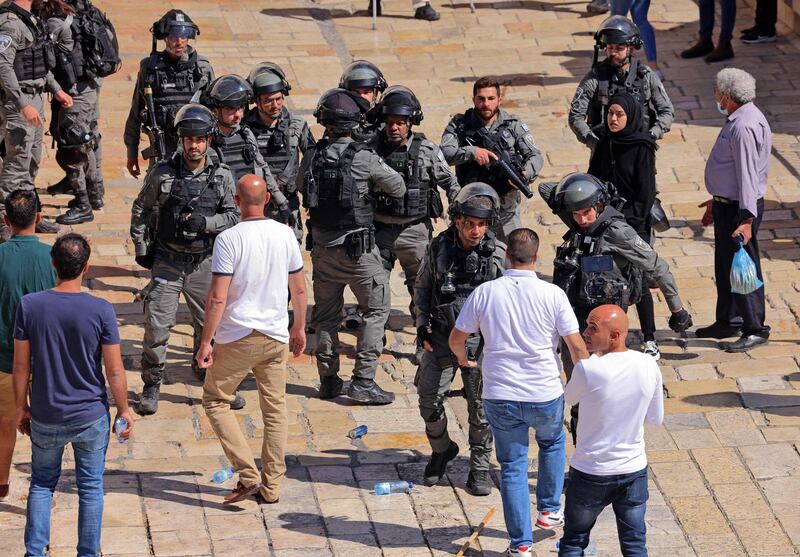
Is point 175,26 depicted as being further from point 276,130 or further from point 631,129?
point 631,129

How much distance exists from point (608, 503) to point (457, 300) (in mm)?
1622

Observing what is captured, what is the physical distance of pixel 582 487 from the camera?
261 inches

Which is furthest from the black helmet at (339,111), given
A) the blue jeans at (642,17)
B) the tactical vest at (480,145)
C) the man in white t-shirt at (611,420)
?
the blue jeans at (642,17)

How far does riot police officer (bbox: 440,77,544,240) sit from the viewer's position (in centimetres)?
984

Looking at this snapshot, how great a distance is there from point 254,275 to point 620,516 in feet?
7.60

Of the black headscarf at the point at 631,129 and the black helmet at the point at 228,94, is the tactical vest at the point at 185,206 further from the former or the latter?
the black headscarf at the point at 631,129

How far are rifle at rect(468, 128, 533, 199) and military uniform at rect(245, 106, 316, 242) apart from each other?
1.18 meters

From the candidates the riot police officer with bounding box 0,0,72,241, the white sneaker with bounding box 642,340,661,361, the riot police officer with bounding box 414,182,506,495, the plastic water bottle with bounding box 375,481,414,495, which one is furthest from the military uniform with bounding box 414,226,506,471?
the riot police officer with bounding box 0,0,72,241

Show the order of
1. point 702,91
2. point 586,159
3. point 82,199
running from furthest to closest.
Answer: point 702,91 → point 586,159 → point 82,199

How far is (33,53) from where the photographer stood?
1145 centimetres

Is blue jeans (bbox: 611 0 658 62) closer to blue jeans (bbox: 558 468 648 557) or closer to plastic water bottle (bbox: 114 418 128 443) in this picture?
blue jeans (bbox: 558 468 648 557)

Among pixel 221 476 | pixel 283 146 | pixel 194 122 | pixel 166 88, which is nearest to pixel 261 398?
pixel 221 476

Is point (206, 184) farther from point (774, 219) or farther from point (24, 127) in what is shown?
point (774, 219)

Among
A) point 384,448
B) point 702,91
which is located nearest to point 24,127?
point 384,448
